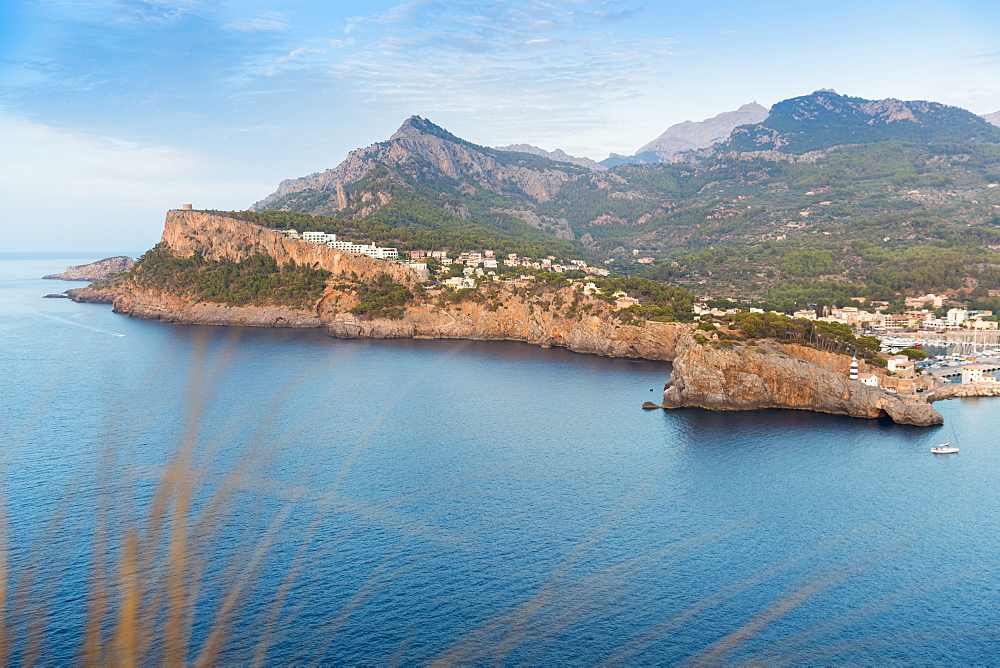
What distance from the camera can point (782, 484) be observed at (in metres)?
30.4

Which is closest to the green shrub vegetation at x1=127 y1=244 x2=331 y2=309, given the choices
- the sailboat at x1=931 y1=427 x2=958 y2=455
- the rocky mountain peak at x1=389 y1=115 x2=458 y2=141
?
the sailboat at x1=931 y1=427 x2=958 y2=455

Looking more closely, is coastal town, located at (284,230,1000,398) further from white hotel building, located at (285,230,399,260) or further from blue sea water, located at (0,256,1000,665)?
blue sea water, located at (0,256,1000,665)

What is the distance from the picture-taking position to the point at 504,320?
73812 mm

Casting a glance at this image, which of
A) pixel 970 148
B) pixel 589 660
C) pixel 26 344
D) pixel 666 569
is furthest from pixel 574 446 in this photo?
pixel 970 148

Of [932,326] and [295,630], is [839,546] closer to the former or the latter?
[295,630]

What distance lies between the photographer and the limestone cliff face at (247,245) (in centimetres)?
8356

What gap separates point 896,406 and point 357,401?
31.6m

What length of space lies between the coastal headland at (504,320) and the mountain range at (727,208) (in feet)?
55.4

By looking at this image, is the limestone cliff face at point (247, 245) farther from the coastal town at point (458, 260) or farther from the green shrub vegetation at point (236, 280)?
the coastal town at point (458, 260)

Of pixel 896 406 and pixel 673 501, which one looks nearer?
pixel 673 501

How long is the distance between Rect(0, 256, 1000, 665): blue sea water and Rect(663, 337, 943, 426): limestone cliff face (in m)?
1.77

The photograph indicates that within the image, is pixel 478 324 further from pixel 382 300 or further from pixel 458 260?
pixel 458 260

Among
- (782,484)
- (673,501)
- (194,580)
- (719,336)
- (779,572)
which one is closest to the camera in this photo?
(194,580)

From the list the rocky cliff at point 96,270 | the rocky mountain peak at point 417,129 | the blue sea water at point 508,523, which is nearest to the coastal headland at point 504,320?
the blue sea water at point 508,523
